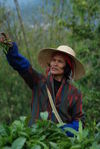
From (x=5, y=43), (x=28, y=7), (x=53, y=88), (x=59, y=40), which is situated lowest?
(x=59, y=40)

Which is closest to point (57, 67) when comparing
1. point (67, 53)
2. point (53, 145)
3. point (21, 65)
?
point (67, 53)

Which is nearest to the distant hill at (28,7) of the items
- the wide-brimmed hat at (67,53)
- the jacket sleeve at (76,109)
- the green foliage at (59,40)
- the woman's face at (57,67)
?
the green foliage at (59,40)

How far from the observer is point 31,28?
1131 centimetres

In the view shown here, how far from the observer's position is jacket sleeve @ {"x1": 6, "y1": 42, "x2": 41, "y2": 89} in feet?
12.8

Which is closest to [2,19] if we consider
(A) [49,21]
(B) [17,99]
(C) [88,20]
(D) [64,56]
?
(A) [49,21]

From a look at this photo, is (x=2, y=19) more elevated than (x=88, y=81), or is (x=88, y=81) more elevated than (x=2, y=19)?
(x=2, y=19)

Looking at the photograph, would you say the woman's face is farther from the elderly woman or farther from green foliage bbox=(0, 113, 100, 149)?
green foliage bbox=(0, 113, 100, 149)

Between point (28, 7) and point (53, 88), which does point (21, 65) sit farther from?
point (28, 7)

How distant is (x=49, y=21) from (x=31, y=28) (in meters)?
1.06

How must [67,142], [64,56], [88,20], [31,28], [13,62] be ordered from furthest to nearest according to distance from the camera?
[31,28] → [88,20] → [64,56] → [13,62] → [67,142]

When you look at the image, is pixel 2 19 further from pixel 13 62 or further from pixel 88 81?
pixel 13 62

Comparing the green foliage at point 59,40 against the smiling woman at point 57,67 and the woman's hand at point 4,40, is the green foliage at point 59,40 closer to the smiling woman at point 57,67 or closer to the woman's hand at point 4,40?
the smiling woman at point 57,67

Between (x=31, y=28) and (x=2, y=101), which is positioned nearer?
(x=2, y=101)

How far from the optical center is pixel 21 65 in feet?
13.1
